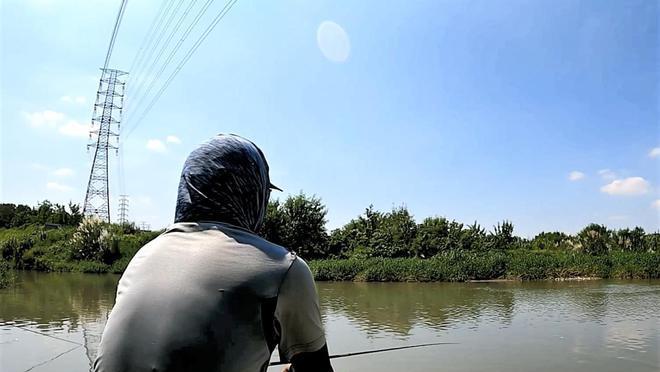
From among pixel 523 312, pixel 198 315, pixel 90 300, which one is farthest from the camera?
pixel 90 300

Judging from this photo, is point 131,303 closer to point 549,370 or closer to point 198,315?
point 198,315

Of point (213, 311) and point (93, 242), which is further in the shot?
point (93, 242)

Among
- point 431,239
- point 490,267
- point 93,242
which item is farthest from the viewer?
point 93,242

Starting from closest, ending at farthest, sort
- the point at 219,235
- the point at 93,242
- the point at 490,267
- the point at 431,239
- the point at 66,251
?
the point at 219,235 → the point at 490,267 → the point at 431,239 → the point at 93,242 → the point at 66,251

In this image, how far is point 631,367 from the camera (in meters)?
7.00

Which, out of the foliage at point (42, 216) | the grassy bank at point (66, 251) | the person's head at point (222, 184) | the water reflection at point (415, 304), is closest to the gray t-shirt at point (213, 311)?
the person's head at point (222, 184)

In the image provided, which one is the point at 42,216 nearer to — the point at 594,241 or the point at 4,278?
the point at 4,278

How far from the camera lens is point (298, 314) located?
1.08 meters

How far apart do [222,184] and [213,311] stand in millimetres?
328

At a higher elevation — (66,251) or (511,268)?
(511,268)

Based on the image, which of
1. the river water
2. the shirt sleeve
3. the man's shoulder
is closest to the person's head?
the man's shoulder

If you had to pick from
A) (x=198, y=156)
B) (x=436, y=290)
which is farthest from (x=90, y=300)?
(x=198, y=156)

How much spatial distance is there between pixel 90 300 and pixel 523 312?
1280 cm

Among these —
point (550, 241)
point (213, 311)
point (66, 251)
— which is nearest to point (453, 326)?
point (213, 311)
